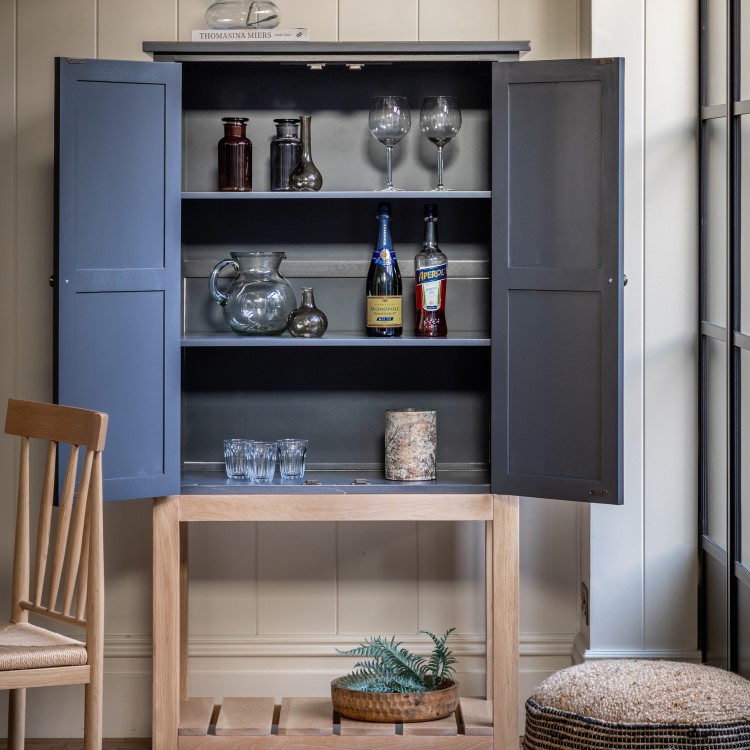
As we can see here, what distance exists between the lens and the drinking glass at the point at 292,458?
2768 millimetres

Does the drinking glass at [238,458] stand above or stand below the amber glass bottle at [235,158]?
below

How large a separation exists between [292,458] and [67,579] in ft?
2.24

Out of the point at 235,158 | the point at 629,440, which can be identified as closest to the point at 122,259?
the point at 235,158

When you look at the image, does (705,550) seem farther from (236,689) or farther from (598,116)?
(236,689)

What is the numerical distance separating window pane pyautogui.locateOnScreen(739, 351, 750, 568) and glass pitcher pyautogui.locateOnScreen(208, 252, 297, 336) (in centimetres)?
117

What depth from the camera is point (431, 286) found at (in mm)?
2762

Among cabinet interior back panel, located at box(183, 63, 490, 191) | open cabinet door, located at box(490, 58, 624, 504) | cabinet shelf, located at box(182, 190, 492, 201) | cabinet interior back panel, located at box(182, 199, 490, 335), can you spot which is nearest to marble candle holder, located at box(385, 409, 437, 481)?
open cabinet door, located at box(490, 58, 624, 504)

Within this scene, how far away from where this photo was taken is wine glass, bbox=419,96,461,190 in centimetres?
273

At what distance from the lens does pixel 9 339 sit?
3.02m

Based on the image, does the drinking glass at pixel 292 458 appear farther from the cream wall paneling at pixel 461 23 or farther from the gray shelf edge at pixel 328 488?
the cream wall paneling at pixel 461 23

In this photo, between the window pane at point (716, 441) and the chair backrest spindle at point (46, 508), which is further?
the window pane at point (716, 441)

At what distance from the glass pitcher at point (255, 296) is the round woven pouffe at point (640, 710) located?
45.1 inches

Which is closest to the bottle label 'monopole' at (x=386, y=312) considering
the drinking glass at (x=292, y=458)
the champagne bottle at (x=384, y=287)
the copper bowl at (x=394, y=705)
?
the champagne bottle at (x=384, y=287)

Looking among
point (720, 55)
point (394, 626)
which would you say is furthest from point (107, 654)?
point (720, 55)
